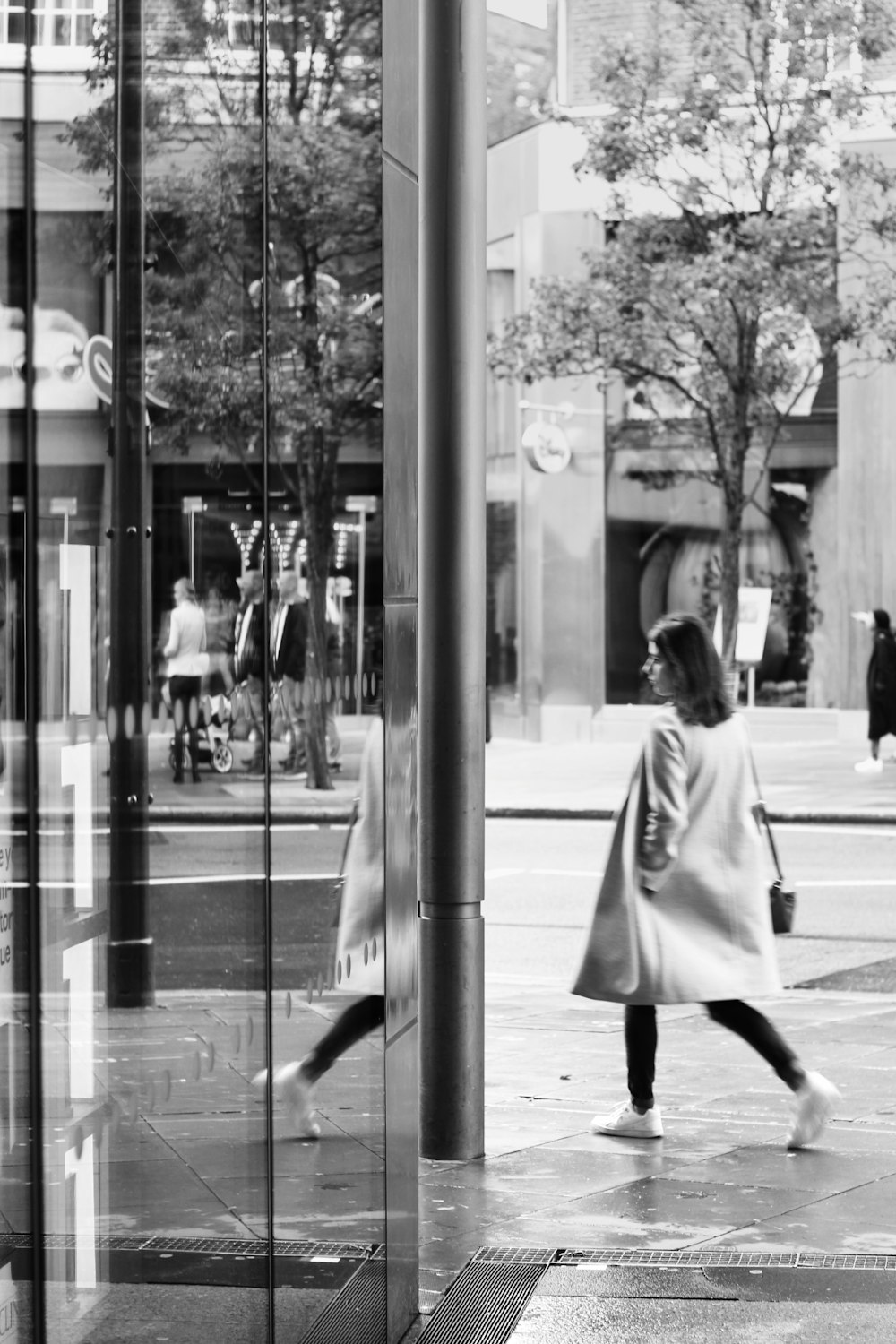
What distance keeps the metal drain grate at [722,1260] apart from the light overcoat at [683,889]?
135cm

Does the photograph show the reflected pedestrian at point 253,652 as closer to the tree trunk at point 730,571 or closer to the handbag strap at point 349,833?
the handbag strap at point 349,833

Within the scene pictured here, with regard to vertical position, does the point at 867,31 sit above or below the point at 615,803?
above

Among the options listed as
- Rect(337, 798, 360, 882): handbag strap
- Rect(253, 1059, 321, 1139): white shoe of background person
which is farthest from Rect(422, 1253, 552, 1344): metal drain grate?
Rect(337, 798, 360, 882): handbag strap

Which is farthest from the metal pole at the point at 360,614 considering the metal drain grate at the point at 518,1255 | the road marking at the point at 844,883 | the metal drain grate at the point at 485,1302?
the road marking at the point at 844,883

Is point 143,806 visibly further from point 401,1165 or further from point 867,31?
point 867,31

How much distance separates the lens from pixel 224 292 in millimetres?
3297

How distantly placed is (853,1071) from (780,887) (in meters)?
1.33

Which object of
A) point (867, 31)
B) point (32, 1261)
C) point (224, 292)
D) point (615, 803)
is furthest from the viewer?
point (867, 31)

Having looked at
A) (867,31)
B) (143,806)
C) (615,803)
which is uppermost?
(867,31)

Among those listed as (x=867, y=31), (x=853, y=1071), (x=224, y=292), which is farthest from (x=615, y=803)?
(x=224, y=292)

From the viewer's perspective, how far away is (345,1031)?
13.0ft

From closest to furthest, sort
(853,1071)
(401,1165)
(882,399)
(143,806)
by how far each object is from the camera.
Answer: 1. (143,806)
2. (401,1165)
3. (853,1071)
4. (882,399)

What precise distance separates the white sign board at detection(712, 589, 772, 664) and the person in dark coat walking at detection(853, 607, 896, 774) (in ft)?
13.6

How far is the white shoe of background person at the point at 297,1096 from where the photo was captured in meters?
3.52
